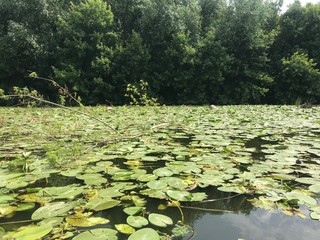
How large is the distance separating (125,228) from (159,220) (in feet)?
0.50

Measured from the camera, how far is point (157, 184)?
1699mm

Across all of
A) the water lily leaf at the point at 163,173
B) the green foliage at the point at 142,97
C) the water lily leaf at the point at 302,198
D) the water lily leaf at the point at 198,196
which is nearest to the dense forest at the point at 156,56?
the green foliage at the point at 142,97

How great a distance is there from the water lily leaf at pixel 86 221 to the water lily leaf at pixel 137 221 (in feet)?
0.37

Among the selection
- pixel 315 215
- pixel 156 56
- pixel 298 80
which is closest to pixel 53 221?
pixel 315 215

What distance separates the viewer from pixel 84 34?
1396 cm

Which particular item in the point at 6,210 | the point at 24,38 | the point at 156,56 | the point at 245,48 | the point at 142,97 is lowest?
the point at 6,210

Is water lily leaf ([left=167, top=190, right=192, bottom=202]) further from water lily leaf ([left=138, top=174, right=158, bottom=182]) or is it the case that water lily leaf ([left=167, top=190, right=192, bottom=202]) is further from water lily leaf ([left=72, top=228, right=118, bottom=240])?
water lily leaf ([left=72, top=228, right=118, bottom=240])

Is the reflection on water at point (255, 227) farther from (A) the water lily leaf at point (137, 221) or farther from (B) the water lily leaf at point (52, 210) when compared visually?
(B) the water lily leaf at point (52, 210)

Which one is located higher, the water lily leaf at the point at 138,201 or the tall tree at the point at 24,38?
the tall tree at the point at 24,38

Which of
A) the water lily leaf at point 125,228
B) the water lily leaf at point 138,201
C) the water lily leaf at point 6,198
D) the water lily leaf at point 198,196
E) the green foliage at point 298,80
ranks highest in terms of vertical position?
the green foliage at point 298,80

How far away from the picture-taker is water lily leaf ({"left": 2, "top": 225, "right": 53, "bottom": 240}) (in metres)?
1.13

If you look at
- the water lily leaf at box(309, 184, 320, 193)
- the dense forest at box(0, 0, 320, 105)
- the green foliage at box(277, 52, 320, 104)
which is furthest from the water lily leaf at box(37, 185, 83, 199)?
the green foliage at box(277, 52, 320, 104)

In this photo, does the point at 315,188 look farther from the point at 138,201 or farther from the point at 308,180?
the point at 138,201

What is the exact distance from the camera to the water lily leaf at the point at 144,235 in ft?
3.63
